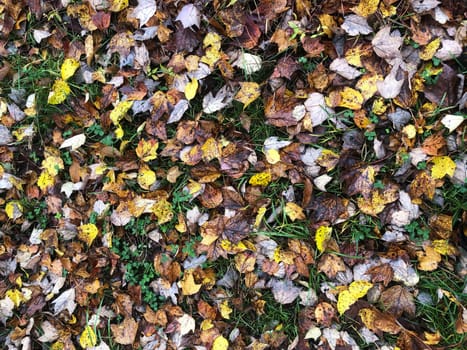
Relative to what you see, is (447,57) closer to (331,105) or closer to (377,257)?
(331,105)

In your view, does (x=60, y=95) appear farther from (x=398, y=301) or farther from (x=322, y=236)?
(x=398, y=301)

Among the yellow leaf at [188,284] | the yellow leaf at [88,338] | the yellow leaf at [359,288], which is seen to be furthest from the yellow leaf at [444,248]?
the yellow leaf at [88,338]

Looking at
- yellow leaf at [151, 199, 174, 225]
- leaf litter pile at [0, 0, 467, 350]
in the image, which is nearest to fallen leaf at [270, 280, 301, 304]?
leaf litter pile at [0, 0, 467, 350]

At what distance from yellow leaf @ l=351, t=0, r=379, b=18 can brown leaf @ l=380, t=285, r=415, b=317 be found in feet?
3.85

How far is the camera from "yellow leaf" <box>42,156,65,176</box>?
222 cm

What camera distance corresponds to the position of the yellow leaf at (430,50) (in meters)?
Result: 1.83

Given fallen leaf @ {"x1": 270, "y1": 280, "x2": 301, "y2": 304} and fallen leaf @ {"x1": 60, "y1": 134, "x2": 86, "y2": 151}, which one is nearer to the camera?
fallen leaf @ {"x1": 270, "y1": 280, "x2": 301, "y2": 304}

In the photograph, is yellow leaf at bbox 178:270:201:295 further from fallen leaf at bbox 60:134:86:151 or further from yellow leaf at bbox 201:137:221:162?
fallen leaf at bbox 60:134:86:151

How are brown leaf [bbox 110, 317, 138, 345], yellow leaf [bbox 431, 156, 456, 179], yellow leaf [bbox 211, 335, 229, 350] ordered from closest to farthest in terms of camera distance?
1. yellow leaf [bbox 431, 156, 456, 179]
2. yellow leaf [bbox 211, 335, 229, 350]
3. brown leaf [bbox 110, 317, 138, 345]

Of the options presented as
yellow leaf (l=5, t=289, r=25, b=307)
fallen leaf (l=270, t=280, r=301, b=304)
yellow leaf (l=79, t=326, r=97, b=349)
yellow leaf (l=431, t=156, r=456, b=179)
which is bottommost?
yellow leaf (l=79, t=326, r=97, b=349)

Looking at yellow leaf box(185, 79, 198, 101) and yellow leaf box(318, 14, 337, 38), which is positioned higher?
yellow leaf box(318, 14, 337, 38)

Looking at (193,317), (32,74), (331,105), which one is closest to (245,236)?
(193,317)

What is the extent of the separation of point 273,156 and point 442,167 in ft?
2.29

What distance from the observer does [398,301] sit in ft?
6.13
